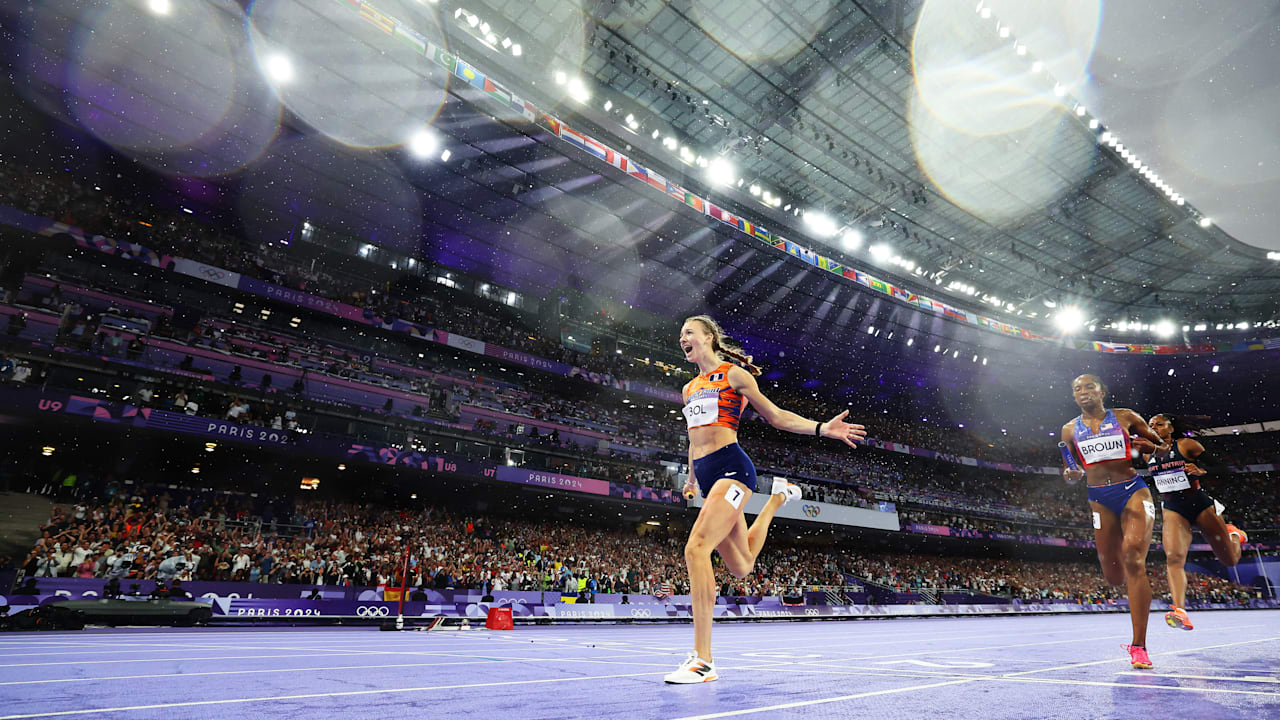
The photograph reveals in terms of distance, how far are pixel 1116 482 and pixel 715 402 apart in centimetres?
357

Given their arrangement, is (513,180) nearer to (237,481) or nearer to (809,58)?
(809,58)

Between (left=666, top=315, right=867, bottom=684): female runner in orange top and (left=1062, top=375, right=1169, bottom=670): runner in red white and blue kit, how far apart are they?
2524 millimetres

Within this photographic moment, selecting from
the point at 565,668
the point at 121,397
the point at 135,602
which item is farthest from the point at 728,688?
the point at 121,397

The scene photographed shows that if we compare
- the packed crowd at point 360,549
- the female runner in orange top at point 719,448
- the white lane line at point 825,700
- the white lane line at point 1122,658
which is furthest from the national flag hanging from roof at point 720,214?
the white lane line at point 825,700

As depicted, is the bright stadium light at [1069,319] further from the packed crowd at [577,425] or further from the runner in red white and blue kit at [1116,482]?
the runner in red white and blue kit at [1116,482]

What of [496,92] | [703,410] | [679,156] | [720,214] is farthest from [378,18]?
[703,410]

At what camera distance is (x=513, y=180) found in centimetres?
2212

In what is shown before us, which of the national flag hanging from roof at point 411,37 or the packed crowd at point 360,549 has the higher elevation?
the national flag hanging from roof at point 411,37

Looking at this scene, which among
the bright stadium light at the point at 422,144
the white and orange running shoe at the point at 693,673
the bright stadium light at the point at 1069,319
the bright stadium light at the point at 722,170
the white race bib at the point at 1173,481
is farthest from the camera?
the bright stadium light at the point at 1069,319

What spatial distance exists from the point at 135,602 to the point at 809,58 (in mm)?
25162

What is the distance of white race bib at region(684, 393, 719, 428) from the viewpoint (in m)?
3.78

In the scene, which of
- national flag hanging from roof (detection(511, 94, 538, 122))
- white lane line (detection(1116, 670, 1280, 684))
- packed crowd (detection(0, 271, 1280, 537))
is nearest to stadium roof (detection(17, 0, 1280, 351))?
national flag hanging from roof (detection(511, 94, 538, 122))

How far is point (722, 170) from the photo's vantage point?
26.0 m

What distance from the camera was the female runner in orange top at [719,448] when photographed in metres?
3.41
